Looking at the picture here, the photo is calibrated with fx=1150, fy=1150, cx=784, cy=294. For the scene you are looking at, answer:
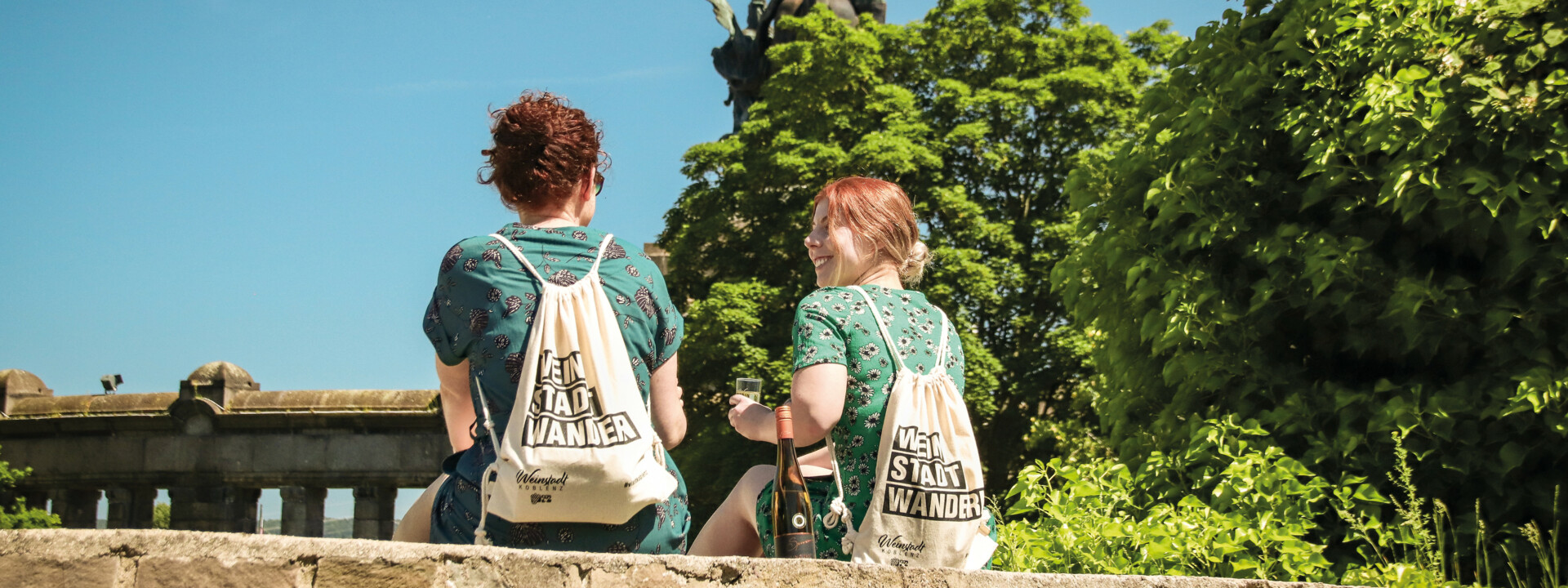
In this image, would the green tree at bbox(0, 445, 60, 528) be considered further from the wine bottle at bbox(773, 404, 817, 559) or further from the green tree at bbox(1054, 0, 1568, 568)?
the wine bottle at bbox(773, 404, 817, 559)

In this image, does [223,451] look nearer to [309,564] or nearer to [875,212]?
[875,212]

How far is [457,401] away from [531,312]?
37 centimetres

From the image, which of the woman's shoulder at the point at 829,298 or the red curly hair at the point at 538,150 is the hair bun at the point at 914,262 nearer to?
the woman's shoulder at the point at 829,298

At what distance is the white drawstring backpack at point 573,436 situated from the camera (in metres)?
2.30

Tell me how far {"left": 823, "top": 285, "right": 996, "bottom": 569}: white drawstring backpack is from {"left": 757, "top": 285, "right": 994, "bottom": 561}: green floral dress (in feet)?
0.11

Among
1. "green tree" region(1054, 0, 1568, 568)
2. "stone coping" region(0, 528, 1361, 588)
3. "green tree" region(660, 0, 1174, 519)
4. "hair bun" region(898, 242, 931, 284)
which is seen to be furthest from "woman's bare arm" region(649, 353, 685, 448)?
"green tree" region(660, 0, 1174, 519)

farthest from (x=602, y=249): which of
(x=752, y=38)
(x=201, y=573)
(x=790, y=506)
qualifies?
(x=752, y=38)

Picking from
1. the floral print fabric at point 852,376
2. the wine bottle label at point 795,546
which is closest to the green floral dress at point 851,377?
the floral print fabric at point 852,376

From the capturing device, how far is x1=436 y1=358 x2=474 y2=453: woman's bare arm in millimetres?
2684

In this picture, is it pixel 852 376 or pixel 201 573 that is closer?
pixel 201 573

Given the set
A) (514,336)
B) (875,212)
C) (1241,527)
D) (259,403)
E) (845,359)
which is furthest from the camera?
(259,403)

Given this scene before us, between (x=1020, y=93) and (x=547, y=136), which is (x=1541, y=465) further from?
(x=1020, y=93)

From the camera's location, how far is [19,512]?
1440 centimetres

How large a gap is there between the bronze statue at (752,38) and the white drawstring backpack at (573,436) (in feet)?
69.4
